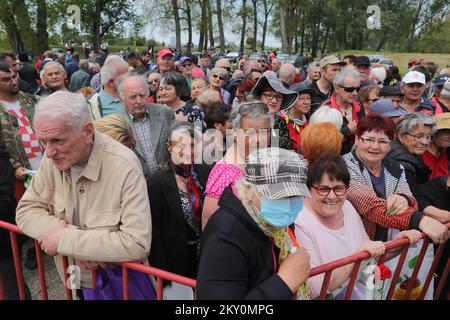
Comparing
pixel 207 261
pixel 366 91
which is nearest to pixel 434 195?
pixel 207 261

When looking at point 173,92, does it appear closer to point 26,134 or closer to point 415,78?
point 26,134

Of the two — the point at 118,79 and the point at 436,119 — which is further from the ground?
the point at 118,79

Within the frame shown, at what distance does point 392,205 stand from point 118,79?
3.32 meters

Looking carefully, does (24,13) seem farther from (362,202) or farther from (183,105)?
(362,202)

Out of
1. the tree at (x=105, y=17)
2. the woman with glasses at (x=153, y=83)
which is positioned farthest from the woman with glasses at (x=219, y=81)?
the tree at (x=105, y=17)

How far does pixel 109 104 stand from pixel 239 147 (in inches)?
91.2

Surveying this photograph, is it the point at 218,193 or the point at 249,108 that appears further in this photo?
the point at 249,108

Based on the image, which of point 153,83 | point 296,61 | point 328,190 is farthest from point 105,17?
point 328,190

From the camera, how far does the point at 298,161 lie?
1707 millimetres

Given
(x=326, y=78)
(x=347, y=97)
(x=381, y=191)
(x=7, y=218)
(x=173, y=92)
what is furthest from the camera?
(x=326, y=78)

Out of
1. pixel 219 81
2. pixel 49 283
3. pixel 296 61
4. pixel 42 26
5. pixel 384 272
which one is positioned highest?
pixel 42 26

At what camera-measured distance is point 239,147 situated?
8.65 feet

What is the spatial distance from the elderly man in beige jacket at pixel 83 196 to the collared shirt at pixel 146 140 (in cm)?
155

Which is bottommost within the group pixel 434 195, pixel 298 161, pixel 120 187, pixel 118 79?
pixel 434 195
